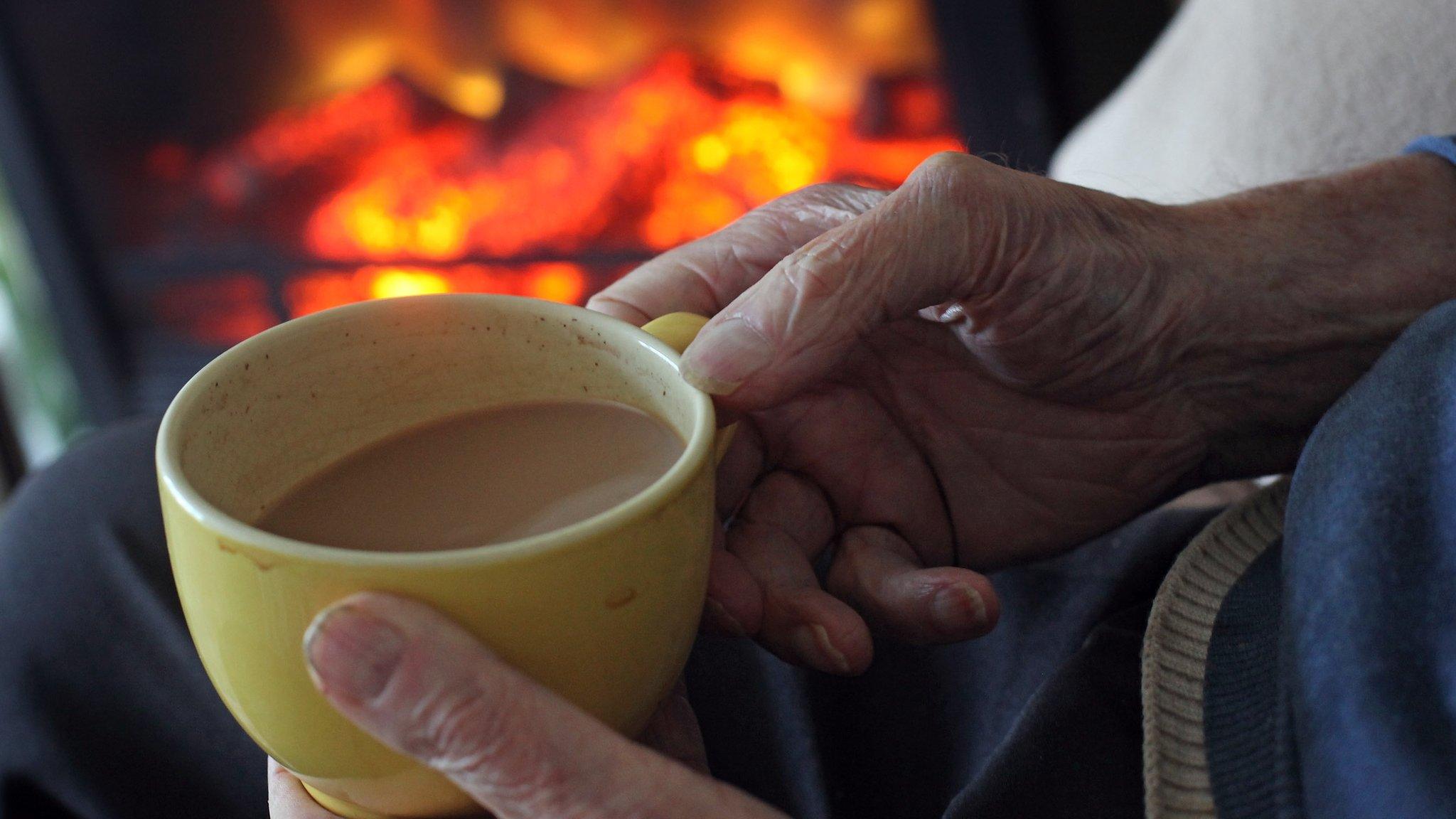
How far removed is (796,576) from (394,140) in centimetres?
144

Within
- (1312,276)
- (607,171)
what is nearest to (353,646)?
(1312,276)

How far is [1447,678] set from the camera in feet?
1.37

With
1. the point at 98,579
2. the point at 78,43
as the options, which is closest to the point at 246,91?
the point at 78,43

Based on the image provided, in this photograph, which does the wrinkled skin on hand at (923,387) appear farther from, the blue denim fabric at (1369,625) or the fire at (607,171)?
the fire at (607,171)

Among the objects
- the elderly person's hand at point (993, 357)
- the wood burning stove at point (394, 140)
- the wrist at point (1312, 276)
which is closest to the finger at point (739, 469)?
the elderly person's hand at point (993, 357)

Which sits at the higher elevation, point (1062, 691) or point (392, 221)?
point (1062, 691)

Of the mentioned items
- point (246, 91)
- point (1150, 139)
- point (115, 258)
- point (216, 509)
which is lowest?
point (115, 258)

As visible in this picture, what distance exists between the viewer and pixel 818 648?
61 centimetres

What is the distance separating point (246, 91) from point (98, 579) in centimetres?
135

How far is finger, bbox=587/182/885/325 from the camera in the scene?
745 mm

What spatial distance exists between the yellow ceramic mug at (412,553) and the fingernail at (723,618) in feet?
0.43

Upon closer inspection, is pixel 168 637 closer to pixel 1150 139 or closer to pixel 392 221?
pixel 1150 139

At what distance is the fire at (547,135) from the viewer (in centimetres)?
162

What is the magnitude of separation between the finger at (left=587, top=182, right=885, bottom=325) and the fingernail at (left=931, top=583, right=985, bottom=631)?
256 millimetres
